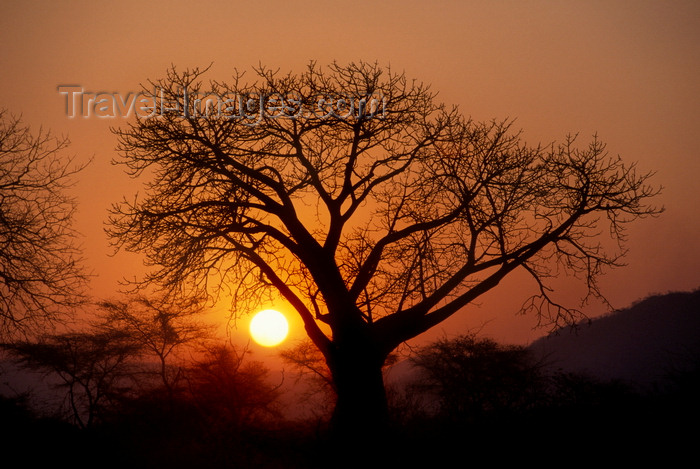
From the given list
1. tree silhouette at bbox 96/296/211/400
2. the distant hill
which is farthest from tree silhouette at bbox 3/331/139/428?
the distant hill

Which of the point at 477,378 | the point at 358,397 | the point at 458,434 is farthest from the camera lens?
the point at 477,378

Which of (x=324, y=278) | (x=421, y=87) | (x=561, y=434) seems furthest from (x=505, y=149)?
(x=561, y=434)

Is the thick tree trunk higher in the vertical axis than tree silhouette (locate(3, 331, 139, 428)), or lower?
lower

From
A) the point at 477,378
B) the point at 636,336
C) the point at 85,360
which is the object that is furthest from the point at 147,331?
the point at 636,336

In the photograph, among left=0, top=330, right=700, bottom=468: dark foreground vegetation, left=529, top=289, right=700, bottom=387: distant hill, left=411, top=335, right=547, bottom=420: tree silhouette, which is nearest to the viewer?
left=0, top=330, right=700, bottom=468: dark foreground vegetation

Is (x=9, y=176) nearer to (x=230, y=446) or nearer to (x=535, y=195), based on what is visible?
(x=230, y=446)

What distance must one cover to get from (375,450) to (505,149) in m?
6.46

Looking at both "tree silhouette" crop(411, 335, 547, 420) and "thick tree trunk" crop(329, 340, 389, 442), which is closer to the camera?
"tree silhouette" crop(411, 335, 547, 420)

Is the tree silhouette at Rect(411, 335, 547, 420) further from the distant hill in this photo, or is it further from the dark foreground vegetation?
the distant hill

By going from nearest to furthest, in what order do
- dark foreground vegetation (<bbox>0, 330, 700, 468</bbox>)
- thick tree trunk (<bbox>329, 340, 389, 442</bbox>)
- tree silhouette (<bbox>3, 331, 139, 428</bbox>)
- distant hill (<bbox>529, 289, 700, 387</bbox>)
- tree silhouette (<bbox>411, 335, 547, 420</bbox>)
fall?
1. dark foreground vegetation (<bbox>0, 330, 700, 468</bbox>)
2. tree silhouette (<bbox>411, 335, 547, 420</bbox>)
3. thick tree trunk (<bbox>329, 340, 389, 442</bbox>)
4. tree silhouette (<bbox>3, 331, 139, 428</bbox>)
5. distant hill (<bbox>529, 289, 700, 387</bbox>)

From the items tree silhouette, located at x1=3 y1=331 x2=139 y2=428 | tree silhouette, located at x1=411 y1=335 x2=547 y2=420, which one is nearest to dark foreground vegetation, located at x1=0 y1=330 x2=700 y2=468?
tree silhouette, located at x1=411 y1=335 x2=547 y2=420

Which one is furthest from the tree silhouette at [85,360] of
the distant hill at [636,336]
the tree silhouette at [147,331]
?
the distant hill at [636,336]

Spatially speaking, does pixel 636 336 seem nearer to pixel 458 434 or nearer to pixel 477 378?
pixel 477 378

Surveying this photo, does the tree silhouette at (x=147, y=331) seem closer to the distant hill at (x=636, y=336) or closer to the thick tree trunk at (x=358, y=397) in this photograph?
the thick tree trunk at (x=358, y=397)
